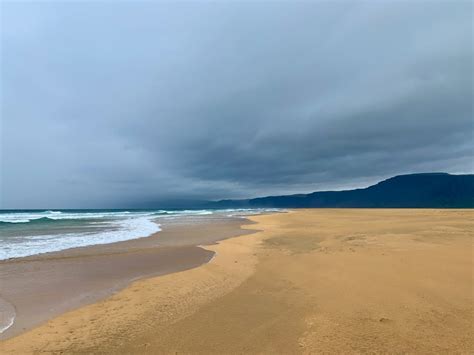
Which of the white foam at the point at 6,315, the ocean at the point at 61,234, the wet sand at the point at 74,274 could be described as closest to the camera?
the white foam at the point at 6,315

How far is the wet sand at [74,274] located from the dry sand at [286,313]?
2.25ft

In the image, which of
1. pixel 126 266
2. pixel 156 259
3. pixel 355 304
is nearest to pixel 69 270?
pixel 126 266

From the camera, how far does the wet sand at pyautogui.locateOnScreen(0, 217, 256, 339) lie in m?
6.16

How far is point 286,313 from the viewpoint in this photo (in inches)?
210

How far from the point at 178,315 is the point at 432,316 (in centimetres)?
485

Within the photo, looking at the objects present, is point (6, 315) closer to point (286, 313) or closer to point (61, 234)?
point (286, 313)

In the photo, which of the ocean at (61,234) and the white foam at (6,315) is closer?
the white foam at (6,315)

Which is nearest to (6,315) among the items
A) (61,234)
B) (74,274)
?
(74,274)

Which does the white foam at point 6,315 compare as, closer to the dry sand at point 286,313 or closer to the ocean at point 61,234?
the dry sand at point 286,313

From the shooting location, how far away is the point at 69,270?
9625 millimetres

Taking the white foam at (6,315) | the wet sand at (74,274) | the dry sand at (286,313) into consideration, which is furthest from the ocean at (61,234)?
the dry sand at (286,313)

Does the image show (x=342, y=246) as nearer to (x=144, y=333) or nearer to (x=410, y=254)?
(x=410, y=254)

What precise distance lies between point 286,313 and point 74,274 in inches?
298

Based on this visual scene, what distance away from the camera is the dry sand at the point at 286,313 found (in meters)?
4.16
